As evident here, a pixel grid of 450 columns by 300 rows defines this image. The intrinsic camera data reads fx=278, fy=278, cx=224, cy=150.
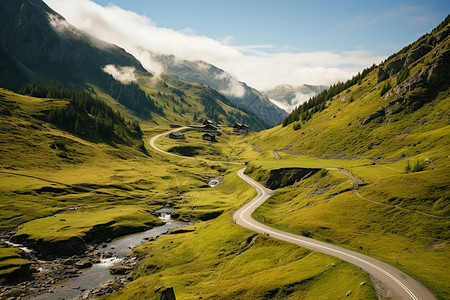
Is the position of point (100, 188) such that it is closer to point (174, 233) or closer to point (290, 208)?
point (174, 233)

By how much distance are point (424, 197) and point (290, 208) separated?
113 ft

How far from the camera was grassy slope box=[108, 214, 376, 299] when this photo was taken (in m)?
40.3

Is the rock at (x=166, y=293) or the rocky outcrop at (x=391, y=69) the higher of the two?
the rocky outcrop at (x=391, y=69)

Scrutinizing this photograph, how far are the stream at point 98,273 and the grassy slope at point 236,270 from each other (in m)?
6.00

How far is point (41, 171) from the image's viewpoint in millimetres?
128375

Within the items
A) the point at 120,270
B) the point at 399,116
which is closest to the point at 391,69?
the point at 399,116

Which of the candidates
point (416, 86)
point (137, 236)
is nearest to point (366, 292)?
point (137, 236)

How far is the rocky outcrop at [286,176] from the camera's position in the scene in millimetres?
103963

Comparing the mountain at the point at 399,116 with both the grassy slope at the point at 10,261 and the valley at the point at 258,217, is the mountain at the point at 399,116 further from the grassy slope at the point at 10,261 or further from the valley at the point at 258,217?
the grassy slope at the point at 10,261

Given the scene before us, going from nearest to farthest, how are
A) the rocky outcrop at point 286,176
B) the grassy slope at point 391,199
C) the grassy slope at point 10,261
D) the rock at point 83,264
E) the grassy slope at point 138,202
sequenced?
the grassy slope at point 138,202
the grassy slope at point 391,199
the grassy slope at point 10,261
the rock at point 83,264
the rocky outcrop at point 286,176

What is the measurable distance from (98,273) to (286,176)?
71.9 metres

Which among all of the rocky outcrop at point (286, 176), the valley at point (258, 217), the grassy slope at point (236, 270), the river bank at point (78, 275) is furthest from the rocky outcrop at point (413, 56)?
the river bank at point (78, 275)

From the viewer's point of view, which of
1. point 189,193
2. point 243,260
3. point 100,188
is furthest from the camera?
point 189,193

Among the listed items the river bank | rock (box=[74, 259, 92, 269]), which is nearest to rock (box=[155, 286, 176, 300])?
the river bank
